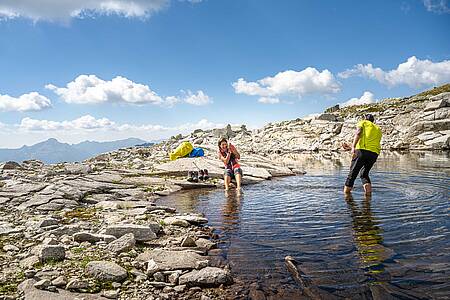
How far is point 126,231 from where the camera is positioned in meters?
8.33

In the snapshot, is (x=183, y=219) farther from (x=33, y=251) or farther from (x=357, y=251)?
(x=357, y=251)

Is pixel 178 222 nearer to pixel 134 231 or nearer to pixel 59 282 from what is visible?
pixel 134 231

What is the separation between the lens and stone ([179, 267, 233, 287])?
236 inches

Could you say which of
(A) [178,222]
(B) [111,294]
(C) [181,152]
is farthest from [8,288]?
(C) [181,152]

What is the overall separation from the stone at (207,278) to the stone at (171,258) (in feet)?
1.48

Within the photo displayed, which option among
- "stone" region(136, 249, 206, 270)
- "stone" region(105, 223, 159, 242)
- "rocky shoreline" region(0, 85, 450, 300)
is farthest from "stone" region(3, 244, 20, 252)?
"stone" region(136, 249, 206, 270)

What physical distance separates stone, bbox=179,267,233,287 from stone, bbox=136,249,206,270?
452 mm

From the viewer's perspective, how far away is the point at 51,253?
6.61m

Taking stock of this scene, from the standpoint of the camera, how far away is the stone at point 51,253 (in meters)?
6.52

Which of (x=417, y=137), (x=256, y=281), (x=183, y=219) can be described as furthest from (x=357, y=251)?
(x=417, y=137)

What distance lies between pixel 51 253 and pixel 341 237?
6.46 m

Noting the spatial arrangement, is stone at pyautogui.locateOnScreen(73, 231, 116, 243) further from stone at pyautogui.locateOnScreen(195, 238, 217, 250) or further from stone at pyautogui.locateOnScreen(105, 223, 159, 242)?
stone at pyautogui.locateOnScreen(195, 238, 217, 250)

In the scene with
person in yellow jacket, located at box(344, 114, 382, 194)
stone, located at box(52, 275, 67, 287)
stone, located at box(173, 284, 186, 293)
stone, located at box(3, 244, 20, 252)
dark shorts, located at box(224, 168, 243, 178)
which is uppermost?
person in yellow jacket, located at box(344, 114, 382, 194)

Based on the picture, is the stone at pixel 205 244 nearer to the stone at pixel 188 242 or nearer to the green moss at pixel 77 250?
the stone at pixel 188 242
